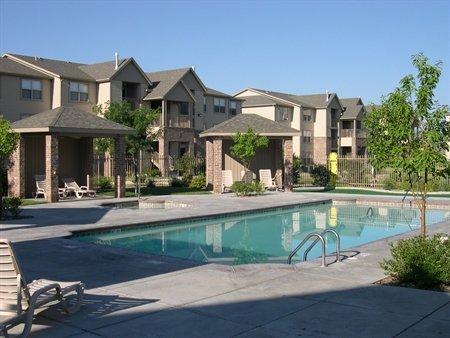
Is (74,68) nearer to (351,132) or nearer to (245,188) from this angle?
(245,188)

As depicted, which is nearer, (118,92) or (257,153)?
(257,153)

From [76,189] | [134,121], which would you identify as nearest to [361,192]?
[134,121]

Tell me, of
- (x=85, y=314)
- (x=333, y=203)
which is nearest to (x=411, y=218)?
(x=333, y=203)

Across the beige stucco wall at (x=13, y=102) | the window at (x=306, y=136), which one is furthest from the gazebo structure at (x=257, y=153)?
the window at (x=306, y=136)

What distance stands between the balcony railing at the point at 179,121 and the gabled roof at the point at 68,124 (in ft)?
65.3

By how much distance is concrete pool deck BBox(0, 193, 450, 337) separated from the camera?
19.9 feet

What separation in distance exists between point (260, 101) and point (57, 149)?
124ft

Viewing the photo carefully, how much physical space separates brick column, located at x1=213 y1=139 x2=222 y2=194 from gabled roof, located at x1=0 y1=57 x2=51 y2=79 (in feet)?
49.8

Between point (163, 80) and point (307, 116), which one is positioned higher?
point (163, 80)

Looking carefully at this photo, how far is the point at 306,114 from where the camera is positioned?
61188 mm

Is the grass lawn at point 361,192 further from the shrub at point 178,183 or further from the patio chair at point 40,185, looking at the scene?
the patio chair at point 40,185

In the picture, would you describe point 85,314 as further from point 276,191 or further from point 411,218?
point 276,191

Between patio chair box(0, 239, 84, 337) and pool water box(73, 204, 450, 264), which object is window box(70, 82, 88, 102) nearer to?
pool water box(73, 204, 450, 264)

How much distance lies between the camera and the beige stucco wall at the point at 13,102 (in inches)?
1383
